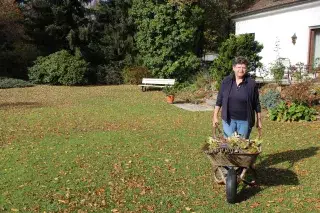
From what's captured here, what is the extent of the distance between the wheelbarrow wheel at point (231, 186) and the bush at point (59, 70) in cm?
1999

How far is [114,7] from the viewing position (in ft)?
85.5

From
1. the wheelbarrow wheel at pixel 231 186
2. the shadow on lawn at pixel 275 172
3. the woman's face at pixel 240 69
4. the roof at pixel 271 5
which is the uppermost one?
the roof at pixel 271 5

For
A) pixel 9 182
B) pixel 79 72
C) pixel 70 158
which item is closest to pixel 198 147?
pixel 70 158

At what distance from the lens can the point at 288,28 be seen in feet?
59.6

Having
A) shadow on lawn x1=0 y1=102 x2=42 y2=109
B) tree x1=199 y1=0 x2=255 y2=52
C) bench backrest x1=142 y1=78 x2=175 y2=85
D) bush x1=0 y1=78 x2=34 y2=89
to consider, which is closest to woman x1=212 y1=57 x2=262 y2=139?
shadow on lawn x1=0 y1=102 x2=42 y2=109

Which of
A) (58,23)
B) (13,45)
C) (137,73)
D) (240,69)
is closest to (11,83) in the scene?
(13,45)

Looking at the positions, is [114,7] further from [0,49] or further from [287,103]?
[287,103]

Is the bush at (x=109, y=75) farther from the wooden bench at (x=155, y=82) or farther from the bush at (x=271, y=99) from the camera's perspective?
the bush at (x=271, y=99)

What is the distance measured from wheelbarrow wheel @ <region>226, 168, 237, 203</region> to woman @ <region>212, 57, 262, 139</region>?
756 millimetres

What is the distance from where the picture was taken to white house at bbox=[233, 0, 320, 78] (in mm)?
16781

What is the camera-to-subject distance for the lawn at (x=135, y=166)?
17.8ft

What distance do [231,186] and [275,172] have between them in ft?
6.13

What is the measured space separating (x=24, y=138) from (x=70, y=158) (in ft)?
8.19

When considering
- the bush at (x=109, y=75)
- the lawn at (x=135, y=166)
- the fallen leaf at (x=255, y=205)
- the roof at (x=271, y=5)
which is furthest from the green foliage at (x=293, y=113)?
the bush at (x=109, y=75)
